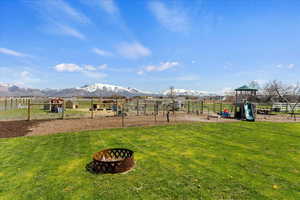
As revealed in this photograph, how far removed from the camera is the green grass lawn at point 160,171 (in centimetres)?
443

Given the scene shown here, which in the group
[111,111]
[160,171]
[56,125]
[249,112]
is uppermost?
[249,112]

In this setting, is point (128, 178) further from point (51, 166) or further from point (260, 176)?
point (260, 176)

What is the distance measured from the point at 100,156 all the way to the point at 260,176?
5673mm

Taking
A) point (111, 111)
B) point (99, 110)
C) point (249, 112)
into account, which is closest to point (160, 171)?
point (249, 112)

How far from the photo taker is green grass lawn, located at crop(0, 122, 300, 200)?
4434mm

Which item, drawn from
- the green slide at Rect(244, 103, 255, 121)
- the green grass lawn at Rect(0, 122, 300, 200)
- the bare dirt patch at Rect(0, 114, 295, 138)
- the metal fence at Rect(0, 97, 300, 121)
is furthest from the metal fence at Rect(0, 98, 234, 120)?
the green grass lawn at Rect(0, 122, 300, 200)

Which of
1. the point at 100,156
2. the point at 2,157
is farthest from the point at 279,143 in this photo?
the point at 2,157

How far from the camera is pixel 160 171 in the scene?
571 centimetres

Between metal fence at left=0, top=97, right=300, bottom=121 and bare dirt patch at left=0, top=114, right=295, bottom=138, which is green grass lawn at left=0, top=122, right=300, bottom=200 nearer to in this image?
bare dirt patch at left=0, top=114, right=295, bottom=138

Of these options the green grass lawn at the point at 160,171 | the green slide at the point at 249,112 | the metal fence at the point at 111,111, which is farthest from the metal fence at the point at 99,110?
the green grass lawn at the point at 160,171

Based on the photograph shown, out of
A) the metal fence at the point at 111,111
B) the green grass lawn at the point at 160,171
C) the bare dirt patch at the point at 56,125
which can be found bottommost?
the green grass lawn at the point at 160,171

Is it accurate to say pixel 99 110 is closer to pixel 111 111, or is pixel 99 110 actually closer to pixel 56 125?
pixel 111 111

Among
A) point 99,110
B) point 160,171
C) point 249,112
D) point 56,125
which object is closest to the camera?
point 160,171

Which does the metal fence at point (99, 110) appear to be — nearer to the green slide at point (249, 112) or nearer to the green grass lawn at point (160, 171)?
the green slide at point (249, 112)
